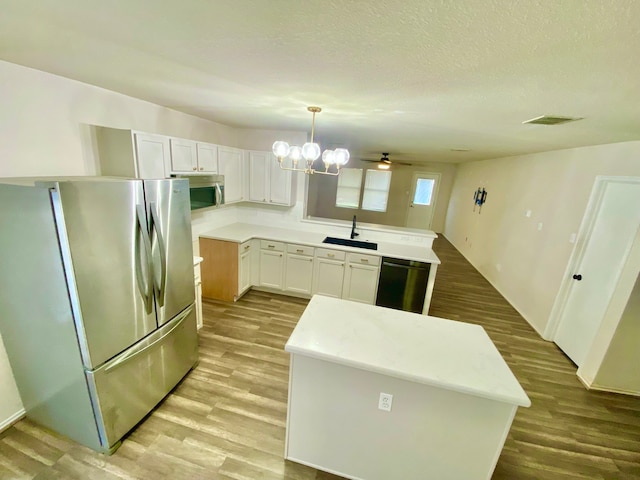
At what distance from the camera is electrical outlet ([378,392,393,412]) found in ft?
4.65

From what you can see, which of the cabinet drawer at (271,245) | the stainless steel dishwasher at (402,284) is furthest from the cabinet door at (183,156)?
the stainless steel dishwasher at (402,284)

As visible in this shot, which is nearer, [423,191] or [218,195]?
[218,195]

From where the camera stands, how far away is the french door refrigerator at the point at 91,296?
1349 mm

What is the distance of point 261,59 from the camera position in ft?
4.13

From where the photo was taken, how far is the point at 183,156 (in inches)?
102

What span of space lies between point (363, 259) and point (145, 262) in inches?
96.6

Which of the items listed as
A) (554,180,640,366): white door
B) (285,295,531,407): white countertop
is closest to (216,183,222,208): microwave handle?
(285,295,531,407): white countertop

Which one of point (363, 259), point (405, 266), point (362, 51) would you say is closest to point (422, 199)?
point (405, 266)

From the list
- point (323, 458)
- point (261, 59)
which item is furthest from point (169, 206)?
point (323, 458)

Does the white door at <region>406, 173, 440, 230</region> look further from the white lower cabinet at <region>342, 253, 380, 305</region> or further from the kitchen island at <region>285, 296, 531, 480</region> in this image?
the kitchen island at <region>285, 296, 531, 480</region>

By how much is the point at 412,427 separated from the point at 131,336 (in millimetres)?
1847

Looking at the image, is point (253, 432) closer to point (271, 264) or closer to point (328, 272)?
point (328, 272)

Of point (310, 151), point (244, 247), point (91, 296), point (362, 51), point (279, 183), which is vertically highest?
point (362, 51)

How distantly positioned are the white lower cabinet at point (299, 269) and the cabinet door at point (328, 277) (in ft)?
0.29
